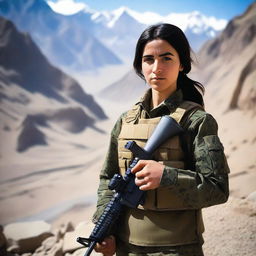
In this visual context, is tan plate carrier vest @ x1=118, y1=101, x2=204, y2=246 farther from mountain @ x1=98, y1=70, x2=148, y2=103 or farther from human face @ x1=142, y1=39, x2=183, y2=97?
mountain @ x1=98, y1=70, x2=148, y2=103

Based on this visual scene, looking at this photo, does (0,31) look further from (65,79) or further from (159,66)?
(159,66)

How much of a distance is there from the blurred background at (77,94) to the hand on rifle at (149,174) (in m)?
5.25

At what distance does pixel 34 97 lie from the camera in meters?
16.3

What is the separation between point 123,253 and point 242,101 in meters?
9.88

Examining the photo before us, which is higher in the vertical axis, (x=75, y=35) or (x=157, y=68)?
(x=75, y=35)

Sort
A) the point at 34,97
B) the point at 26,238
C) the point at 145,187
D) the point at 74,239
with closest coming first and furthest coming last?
the point at 145,187 → the point at 74,239 → the point at 26,238 → the point at 34,97

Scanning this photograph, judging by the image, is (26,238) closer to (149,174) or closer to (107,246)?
(107,246)

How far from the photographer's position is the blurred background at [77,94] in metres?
9.93

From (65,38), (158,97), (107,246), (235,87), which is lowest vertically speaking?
(107,246)

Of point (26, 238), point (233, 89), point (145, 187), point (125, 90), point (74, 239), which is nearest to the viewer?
point (145, 187)

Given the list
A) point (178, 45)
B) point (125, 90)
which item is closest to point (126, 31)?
point (125, 90)

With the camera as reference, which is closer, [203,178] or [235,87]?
[203,178]

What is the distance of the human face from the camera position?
124 centimetres

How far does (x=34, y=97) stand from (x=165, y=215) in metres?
15.9
